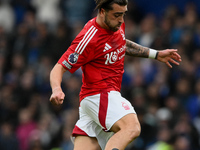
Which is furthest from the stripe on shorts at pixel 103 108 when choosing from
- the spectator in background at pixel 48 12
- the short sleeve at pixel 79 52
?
the spectator in background at pixel 48 12

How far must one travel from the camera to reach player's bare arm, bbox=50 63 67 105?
5.15 m

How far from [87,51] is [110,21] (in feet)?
1.50

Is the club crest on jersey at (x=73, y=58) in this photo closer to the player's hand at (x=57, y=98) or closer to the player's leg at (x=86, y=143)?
the player's hand at (x=57, y=98)

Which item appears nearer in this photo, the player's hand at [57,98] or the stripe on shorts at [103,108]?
the player's hand at [57,98]

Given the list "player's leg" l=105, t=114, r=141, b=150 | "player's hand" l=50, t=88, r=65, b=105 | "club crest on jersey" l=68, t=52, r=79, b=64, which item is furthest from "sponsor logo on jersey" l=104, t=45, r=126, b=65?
"player's hand" l=50, t=88, r=65, b=105

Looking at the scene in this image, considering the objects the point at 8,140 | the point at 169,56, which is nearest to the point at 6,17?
the point at 8,140

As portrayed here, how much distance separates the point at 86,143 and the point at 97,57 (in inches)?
43.6

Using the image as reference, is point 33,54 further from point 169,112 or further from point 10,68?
point 169,112

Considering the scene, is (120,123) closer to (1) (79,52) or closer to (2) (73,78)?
(1) (79,52)

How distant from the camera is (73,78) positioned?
11.7 metres

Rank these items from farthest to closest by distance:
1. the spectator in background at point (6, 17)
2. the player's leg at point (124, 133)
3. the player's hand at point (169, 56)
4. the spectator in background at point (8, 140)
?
the spectator in background at point (6, 17)
the spectator in background at point (8, 140)
the player's hand at point (169, 56)
the player's leg at point (124, 133)

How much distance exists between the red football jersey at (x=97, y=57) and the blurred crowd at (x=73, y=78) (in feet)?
12.1

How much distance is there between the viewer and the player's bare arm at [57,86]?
5.15 m

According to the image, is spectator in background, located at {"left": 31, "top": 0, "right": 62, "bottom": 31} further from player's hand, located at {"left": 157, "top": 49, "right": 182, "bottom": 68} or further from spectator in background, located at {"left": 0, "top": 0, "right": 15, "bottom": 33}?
player's hand, located at {"left": 157, "top": 49, "right": 182, "bottom": 68}
